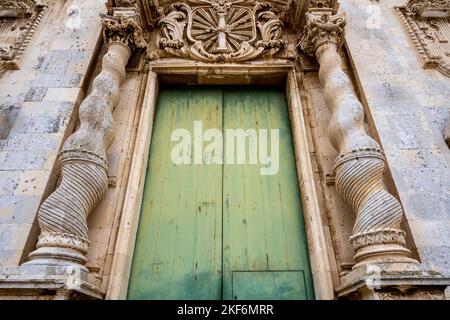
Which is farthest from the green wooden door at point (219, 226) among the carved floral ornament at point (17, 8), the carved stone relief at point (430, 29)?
the carved floral ornament at point (17, 8)

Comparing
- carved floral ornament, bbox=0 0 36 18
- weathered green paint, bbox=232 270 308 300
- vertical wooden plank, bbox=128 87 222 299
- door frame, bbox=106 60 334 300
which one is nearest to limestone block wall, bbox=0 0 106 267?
carved floral ornament, bbox=0 0 36 18

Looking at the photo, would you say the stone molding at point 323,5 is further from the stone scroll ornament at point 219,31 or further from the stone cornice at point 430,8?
the stone cornice at point 430,8

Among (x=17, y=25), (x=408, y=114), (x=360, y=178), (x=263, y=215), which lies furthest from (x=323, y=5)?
(x=17, y=25)

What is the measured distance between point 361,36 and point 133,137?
433 centimetres

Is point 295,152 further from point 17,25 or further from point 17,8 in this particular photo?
point 17,8

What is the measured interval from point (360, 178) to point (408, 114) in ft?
5.93

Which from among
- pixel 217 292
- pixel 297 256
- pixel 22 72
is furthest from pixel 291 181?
pixel 22 72

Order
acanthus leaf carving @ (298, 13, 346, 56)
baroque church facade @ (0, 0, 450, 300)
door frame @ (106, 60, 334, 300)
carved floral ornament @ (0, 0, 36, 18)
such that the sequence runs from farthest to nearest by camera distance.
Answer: carved floral ornament @ (0, 0, 36, 18), acanthus leaf carving @ (298, 13, 346, 56), door frame @ (106, 60, 334, 300), baroque church facade @ (0, 0, 450, 300)

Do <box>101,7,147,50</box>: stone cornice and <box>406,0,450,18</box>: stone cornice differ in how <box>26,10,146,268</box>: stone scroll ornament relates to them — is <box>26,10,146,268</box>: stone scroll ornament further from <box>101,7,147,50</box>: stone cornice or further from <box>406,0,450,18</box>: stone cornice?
<box>406,0,450,18</box>: stone cornice

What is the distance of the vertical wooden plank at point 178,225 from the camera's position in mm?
3770

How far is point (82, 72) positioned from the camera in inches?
197

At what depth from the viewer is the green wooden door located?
12.4ft

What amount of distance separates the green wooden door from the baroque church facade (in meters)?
0.02

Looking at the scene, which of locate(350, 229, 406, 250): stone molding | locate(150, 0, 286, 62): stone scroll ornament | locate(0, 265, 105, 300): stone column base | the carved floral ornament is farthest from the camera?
the carved floral ornament
